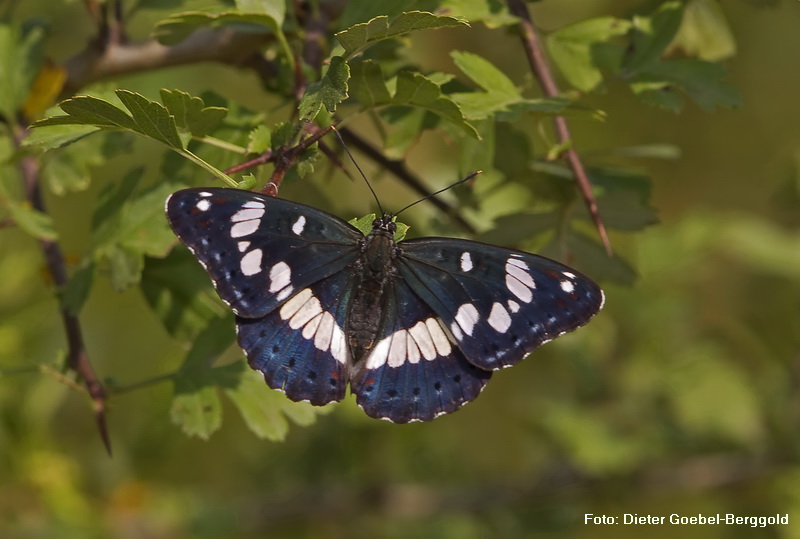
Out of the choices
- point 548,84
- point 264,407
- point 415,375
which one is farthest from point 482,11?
point 264,407

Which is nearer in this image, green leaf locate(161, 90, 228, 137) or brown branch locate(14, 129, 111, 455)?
green leaf locate(161, 90, 228, 137)

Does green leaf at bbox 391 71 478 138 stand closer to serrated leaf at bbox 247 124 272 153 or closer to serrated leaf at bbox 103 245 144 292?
serrated leaf at bbox 247 124 272 153

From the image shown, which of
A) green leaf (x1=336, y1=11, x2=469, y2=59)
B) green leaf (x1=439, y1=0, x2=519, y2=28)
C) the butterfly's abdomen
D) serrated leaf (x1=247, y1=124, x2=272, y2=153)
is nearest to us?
green leaf (x1=336, y1=11, x2=469, y2=59)

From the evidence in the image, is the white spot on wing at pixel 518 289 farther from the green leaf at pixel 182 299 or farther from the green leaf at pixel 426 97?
the green leaf at pixel 182 299

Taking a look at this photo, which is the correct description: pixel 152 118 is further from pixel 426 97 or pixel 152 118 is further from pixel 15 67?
pixel 15 67

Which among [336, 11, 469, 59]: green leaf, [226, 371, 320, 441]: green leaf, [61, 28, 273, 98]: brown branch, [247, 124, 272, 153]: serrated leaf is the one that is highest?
[336, 11, 469, 59]: green leaf

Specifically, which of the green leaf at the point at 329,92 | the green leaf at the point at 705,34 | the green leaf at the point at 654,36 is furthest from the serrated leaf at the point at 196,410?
the green leaf at the point at 705,34

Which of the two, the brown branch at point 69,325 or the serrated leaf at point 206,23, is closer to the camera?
the serrated leaf at point 206,23

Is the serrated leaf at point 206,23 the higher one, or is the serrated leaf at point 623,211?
the serrated leaf at point 206,23

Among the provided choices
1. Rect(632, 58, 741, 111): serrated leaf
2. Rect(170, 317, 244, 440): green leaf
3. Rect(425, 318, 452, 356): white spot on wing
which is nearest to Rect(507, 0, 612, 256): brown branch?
Rect(632, 58, 741, 111): serrated leaf
